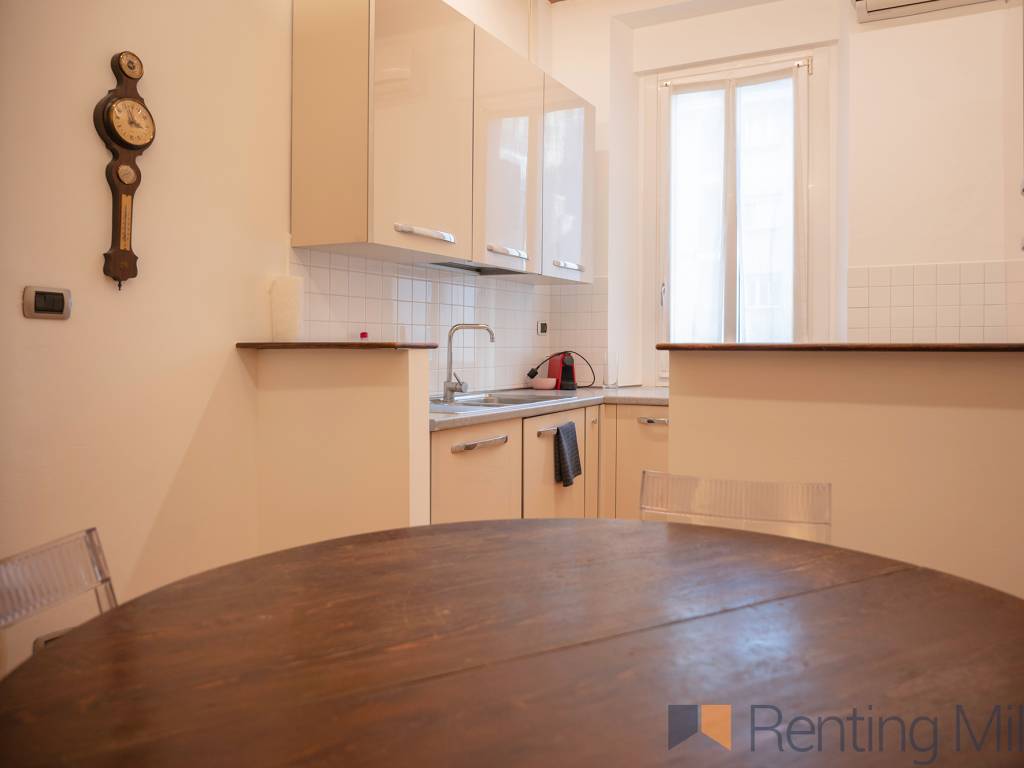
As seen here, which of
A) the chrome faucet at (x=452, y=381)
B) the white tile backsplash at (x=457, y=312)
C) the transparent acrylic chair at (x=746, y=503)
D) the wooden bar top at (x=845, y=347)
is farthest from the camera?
the chrome faucet at (x=452, y=381)

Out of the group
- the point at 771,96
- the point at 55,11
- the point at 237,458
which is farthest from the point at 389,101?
the point at 771,96

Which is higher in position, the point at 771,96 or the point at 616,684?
the point at 771,96

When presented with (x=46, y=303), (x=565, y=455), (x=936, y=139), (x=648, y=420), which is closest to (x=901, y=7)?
(x=936, y=139)

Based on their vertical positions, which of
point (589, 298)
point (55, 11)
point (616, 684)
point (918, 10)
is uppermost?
point (918, 10)

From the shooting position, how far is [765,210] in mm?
4090

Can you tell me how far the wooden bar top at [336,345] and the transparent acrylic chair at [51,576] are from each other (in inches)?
45.7

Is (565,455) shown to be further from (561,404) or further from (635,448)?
(635,448)

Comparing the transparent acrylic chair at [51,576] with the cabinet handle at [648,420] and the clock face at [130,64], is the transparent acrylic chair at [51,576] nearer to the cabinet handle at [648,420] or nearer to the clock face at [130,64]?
the clock face at [130,64]

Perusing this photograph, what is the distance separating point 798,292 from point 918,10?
177cm

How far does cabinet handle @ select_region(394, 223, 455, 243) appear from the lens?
102 inches

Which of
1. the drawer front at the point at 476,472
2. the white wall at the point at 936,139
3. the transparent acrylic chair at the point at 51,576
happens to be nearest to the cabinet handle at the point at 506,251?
the drawer front at the point at 476,472

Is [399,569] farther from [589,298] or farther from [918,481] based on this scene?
[589,298]

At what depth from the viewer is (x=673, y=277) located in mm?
4328

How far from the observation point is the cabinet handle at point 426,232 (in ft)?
8.50
